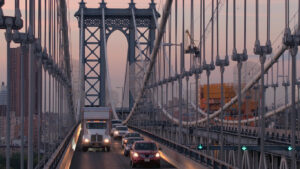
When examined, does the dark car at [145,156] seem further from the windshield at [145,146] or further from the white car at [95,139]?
the white car at [95,139]

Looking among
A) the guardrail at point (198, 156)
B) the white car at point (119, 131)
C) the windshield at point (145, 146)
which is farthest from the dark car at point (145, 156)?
the white car at point (119, 131)

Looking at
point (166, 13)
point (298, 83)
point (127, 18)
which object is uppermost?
point (127, 18)

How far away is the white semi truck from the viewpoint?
2031 inches

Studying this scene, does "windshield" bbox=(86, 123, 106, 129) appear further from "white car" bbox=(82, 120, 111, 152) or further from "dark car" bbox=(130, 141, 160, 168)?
"dark car" bbox=(130, 141, 160, 168)

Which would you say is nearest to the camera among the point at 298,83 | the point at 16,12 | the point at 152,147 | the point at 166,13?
the point at 16,12

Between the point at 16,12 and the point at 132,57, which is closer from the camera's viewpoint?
the point at 16,12

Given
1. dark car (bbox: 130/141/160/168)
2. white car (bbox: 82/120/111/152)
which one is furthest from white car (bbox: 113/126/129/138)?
dark car (bbox: 130/141/160/168)

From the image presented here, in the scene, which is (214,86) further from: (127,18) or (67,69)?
(67,69)

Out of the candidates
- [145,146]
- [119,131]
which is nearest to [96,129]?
[145,146]

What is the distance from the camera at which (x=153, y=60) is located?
65562 mm

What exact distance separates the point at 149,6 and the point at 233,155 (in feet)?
232

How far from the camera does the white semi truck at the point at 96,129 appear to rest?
5159 centimetres

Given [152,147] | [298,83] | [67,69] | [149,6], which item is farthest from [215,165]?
[149,6]

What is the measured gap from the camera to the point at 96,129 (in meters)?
52.9
